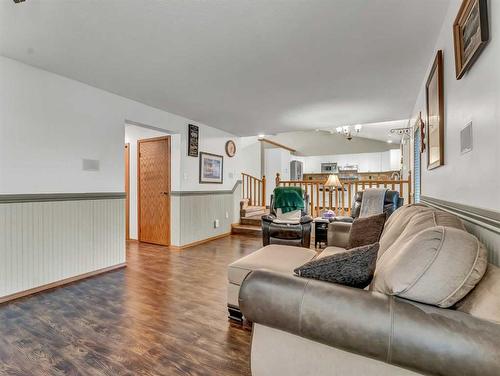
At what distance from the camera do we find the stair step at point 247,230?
573 cm

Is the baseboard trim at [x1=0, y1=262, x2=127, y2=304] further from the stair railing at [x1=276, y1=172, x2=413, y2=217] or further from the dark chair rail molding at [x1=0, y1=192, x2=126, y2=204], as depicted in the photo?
the stair railing at [x1=276, y1=172, x2=413, y2=217]

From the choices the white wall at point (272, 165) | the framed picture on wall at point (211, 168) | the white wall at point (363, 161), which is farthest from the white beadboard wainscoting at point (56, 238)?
the white wall at point (363, 161)

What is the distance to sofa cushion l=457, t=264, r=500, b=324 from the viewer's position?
79 centimetres

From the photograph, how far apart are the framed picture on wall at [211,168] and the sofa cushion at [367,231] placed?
3.31m

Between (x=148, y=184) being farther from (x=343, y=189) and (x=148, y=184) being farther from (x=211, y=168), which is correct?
(x=343, y=189)

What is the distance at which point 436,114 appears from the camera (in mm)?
2113

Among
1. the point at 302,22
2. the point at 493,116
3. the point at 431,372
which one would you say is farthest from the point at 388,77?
the point at 431,372

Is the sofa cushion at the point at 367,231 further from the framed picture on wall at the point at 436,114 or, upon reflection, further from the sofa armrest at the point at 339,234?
the framed picture on wall at the point at 436,114

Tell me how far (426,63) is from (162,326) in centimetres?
333

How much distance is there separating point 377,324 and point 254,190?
6.55 meters

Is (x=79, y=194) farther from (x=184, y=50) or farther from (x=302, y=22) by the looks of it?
(x=302, y=22)

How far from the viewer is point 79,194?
3.10m

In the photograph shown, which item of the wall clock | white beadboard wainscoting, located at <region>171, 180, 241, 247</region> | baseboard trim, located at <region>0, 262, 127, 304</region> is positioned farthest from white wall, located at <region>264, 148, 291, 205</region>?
baseboard trim, located at <region>0, 262, 127, 304</region>

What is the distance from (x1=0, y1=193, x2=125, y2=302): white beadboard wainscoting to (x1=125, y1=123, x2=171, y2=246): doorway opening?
3.87ft
